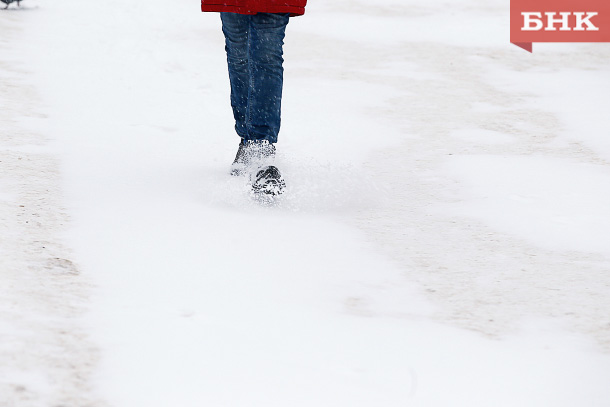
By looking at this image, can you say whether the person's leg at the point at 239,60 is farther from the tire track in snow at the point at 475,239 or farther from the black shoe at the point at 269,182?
the tire track in snow at the point at 475,239

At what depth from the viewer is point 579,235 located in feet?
9.09

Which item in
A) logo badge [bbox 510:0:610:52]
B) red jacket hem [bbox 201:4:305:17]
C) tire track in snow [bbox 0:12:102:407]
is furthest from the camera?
logo badge [bbox 510:0:610:52]

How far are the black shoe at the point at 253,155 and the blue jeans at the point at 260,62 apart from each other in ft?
0.08

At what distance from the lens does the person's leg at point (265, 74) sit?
3035mm

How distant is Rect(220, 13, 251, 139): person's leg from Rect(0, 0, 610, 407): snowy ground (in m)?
0.26

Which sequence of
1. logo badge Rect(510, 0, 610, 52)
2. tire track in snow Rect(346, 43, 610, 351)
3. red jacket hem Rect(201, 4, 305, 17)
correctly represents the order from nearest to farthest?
tire track in snow Rect(346, 43, 610, 351) → red jacket hem Rect(201, 4, 305, 17) → logo badge Rect(510, 0, 610, 52)

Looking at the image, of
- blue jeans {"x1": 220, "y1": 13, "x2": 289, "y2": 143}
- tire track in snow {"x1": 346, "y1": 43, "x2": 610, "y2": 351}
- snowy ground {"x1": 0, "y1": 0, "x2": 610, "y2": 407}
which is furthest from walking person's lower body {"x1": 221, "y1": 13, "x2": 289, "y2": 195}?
tire track in snow {"x1": 346, "y1": 43, "x2": 610, "y2": 351}

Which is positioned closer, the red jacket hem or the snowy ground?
the snowy ground

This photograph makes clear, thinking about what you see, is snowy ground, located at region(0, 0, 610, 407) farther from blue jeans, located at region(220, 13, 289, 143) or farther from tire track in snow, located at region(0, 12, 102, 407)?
blue jeans, located at region(220, 13, 289, 143)

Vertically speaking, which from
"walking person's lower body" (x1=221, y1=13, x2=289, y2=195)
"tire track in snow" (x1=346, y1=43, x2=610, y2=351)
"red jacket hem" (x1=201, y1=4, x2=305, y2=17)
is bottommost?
"tire track in snow" (x1=346, y1=43, x2=610, y2=351)

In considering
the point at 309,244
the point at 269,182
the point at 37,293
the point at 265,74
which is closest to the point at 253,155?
the point at 269,182

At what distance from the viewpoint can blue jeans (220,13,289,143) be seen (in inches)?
120

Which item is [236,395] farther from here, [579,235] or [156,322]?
[579,235]

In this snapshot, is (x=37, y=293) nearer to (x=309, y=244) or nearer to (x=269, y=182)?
(x=309, y=244)
